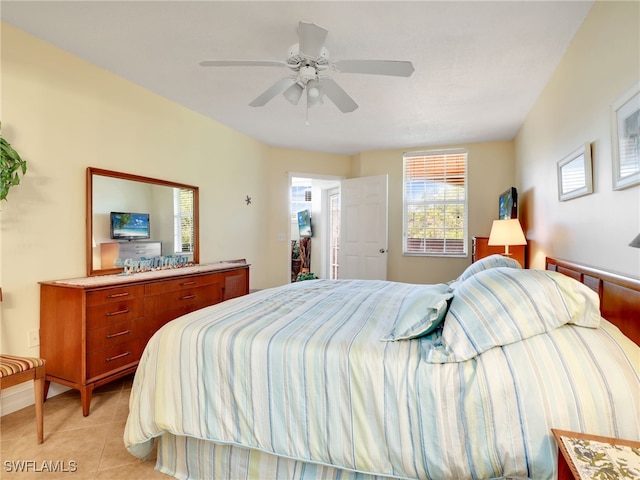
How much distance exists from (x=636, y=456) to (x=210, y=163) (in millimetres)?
3895

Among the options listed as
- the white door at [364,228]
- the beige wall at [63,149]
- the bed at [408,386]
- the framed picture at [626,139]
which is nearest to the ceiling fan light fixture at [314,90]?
the bed at [408,386]

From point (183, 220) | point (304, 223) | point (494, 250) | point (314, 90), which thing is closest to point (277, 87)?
point (314, 90)

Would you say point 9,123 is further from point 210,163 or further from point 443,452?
point 443,452

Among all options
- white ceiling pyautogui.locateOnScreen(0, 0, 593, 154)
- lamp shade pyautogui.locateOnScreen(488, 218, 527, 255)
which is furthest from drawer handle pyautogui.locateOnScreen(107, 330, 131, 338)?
lamp shade pyautogui.locateOnScreen(488, 218, 527, 255)

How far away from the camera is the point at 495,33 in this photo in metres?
2.07

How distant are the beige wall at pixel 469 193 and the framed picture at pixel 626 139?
313 centimetres

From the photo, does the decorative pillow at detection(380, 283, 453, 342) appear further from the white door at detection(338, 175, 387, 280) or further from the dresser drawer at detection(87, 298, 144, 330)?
the white door at detection(338, 175, 387, 280)

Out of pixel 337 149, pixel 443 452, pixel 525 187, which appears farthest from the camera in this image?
pixel 337 149

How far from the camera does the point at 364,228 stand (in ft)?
16.3

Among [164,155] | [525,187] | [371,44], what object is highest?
[371,44]

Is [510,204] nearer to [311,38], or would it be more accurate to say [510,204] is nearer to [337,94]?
[337,94]

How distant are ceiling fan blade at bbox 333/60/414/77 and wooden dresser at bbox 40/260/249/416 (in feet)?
6.76

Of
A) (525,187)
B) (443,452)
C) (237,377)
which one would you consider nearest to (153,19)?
(237,377)

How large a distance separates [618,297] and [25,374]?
9.72 feet
